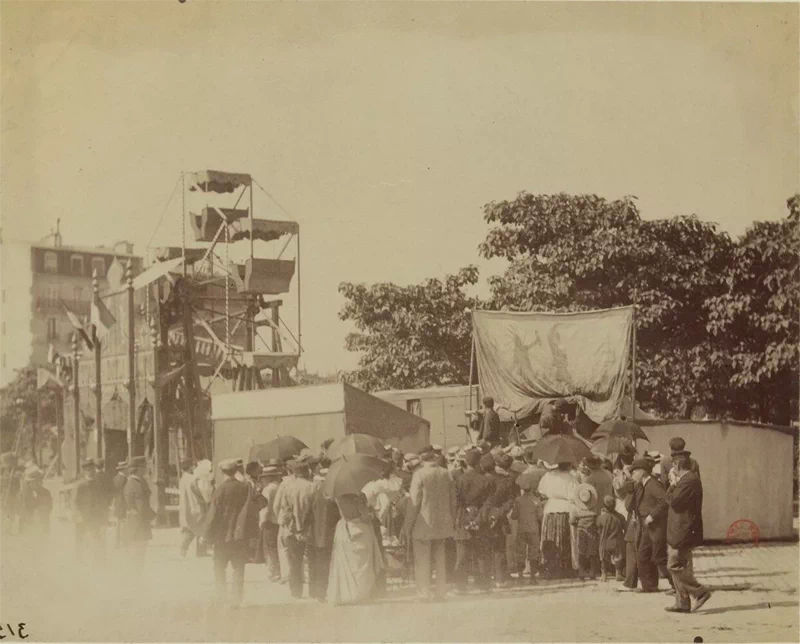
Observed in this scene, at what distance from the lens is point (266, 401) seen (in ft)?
77.0

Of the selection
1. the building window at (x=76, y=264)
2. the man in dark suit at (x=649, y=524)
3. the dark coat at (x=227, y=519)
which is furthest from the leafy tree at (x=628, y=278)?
the dark coat at (x=227, y=519)

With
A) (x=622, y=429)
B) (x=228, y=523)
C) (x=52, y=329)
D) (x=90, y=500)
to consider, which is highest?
(x=52, y=329)

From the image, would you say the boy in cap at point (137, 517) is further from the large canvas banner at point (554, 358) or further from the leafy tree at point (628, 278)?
the leafy tree at point (628, 278)

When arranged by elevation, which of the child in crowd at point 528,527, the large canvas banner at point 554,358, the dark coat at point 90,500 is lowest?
the child in crowd at point 528,527

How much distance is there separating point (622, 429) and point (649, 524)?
5301 mm

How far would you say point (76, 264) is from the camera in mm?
23688

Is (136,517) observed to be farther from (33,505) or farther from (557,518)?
(557,518)

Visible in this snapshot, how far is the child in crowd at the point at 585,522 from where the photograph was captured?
1495cm

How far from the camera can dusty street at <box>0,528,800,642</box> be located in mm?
12188

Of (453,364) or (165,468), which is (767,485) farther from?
(165,468)

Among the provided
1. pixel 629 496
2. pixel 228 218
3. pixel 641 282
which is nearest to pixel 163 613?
pixel 629 496

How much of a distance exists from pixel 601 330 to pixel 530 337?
49.9 inches

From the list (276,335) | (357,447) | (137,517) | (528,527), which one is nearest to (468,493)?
(528,527)

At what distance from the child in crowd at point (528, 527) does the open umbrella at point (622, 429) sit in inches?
142
